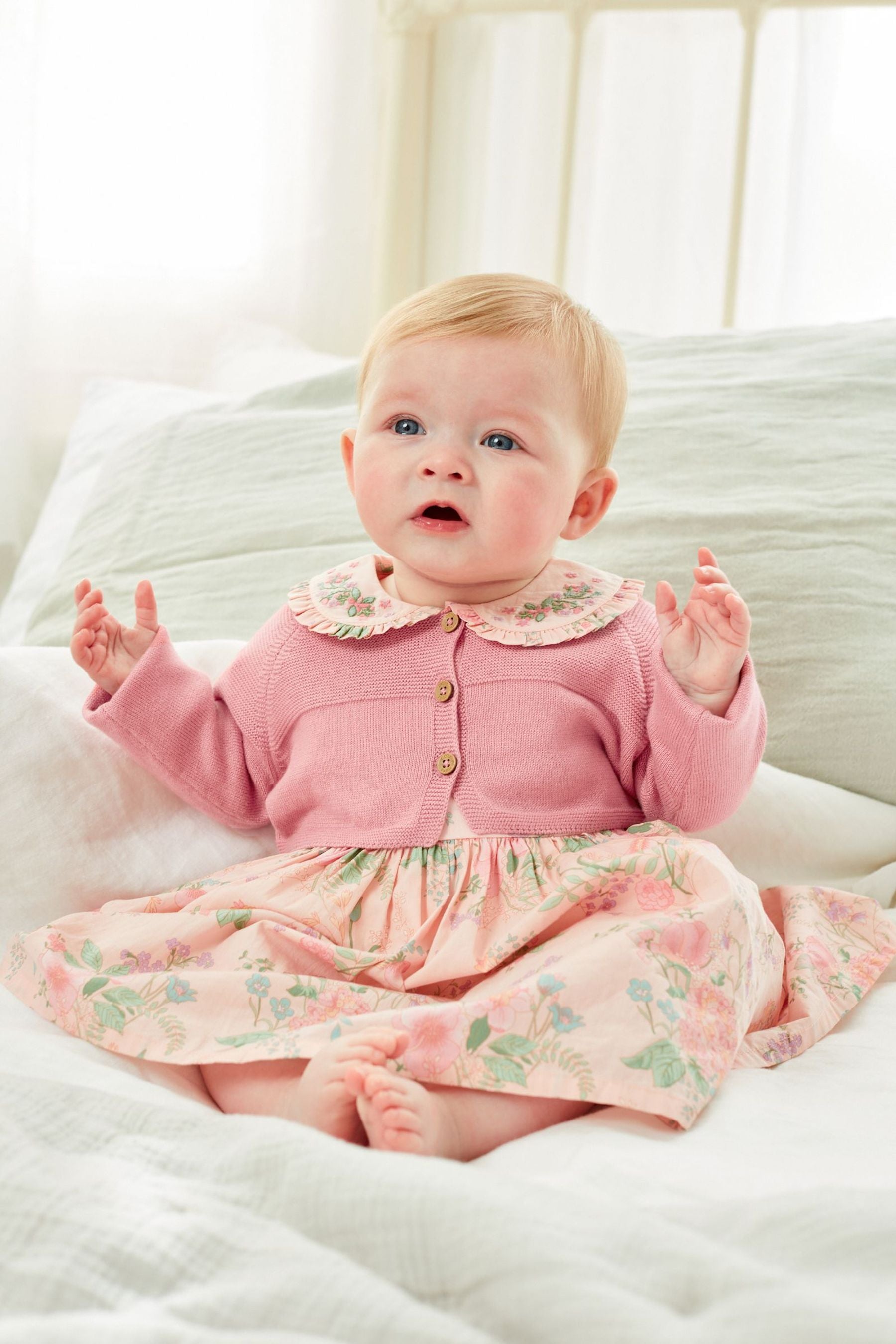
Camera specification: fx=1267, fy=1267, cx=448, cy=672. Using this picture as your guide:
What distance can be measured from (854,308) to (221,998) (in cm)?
156

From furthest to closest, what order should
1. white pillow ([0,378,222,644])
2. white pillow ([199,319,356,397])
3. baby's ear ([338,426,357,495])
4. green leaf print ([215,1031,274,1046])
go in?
white pillow ([199,319,356,397]), white pillow ([0,378,222,644]), baby's ear ([338,426,357,495]), green leaf print ([215,1031,274,1046])

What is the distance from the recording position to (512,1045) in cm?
74

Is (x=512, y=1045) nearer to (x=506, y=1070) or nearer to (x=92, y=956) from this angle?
(x=506, y=1070)

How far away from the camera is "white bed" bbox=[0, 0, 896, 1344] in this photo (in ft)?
1.62

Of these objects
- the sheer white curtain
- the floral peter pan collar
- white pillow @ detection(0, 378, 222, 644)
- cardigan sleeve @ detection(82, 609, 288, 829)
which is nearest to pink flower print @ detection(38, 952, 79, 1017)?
cardigan sleeve @ detection(82, 609, 288, 829)

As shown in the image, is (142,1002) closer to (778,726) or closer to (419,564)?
(419,564)

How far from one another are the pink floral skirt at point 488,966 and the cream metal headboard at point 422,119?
1.31 meters

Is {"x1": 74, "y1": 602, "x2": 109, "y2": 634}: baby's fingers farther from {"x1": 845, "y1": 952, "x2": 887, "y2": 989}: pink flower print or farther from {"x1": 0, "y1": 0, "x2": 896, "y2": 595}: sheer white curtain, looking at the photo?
{"x1": 0, "y1": 0, "x2": 896, "y2": 595}: sheer white curtain

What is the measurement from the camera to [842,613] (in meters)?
1.21

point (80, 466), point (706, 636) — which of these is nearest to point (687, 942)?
point (706, 636)

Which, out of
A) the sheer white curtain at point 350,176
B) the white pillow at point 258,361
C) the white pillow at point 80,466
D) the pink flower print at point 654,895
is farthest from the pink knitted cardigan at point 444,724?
the sheer white curtain at point 350,176

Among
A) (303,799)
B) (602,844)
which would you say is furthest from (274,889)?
(602,844)

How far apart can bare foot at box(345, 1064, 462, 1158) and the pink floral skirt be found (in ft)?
0.10

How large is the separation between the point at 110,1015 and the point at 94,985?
3cm
